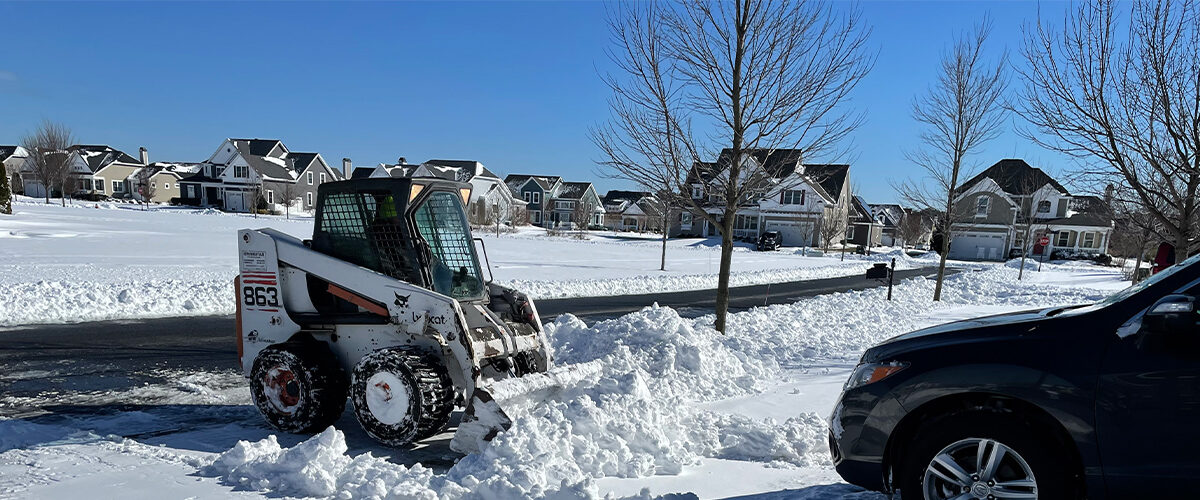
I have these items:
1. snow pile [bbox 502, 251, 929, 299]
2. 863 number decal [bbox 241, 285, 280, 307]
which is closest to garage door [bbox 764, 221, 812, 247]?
snow pile [bbox 502, 251, 929, 299]

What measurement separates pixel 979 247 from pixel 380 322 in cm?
5651

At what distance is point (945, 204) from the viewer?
18078 mm

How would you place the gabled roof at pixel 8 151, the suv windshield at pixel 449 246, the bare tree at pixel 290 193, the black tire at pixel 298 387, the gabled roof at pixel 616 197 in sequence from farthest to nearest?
the gabled roof at pixel 616 197 < the gabled roof at pixel 8 151 < the bare tree at pixel 290 193 < the suv windshield at pixel 449 246 < the black tire at pixel 298 387

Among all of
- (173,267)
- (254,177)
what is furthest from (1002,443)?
(254,177)

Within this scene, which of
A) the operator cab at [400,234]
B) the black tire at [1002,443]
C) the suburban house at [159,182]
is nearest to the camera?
the black tire at [1002,443]

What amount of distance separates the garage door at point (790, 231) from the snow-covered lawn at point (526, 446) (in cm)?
4765

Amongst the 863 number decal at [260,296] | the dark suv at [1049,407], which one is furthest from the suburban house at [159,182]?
the dark suv at [1049,407]

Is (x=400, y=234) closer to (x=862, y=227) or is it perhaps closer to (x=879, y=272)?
(x=879, y=272)

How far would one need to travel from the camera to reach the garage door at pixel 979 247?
50750 mm

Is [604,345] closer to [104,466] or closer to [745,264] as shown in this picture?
[104,466]

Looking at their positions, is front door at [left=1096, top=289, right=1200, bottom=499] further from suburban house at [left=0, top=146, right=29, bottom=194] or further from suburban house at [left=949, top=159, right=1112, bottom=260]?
suburban house at [left=0, top=146, right=29, bottom=194]

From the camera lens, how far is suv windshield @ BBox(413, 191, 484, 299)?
5465mm

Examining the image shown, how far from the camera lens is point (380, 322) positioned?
5.21m

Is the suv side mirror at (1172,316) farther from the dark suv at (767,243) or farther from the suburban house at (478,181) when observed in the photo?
the suburban house at (478,181)
